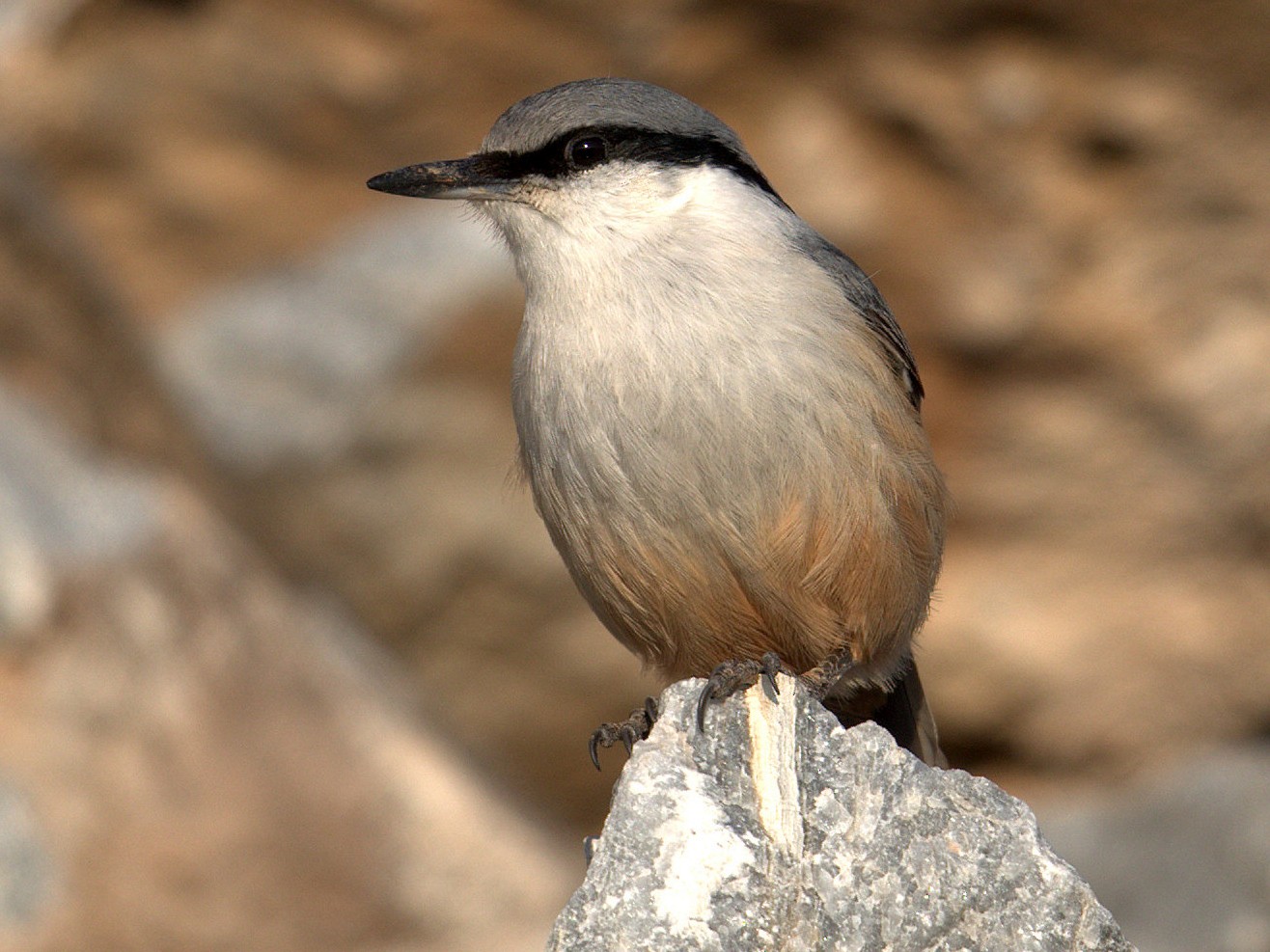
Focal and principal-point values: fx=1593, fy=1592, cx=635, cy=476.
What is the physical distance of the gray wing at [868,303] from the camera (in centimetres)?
425

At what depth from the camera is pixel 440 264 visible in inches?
316

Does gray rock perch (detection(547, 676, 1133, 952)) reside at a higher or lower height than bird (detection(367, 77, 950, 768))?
lower

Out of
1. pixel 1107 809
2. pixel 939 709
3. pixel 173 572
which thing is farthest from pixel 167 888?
pixel 1107 809


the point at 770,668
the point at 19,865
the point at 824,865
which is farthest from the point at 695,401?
the point at 19,865

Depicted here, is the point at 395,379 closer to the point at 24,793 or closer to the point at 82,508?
the point at 82,508

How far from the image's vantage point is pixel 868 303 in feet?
14.3

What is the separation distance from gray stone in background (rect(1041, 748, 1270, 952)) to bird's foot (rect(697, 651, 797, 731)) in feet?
13.9

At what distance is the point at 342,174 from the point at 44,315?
1672mm

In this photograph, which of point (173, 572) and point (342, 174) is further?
point (342, 174)

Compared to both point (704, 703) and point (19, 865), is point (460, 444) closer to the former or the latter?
point (19, 865)

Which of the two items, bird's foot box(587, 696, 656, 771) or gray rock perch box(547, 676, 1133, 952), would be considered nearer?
gray rock perch box(547, 676, 1133, 952)

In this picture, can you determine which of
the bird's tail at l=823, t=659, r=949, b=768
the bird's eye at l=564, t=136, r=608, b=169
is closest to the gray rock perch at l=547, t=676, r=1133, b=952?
the bird's tail at l=823, t=659, r=949, b=768

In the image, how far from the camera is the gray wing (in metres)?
4.25

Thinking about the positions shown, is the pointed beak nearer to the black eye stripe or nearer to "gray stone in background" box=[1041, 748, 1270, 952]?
the black eye stripe
